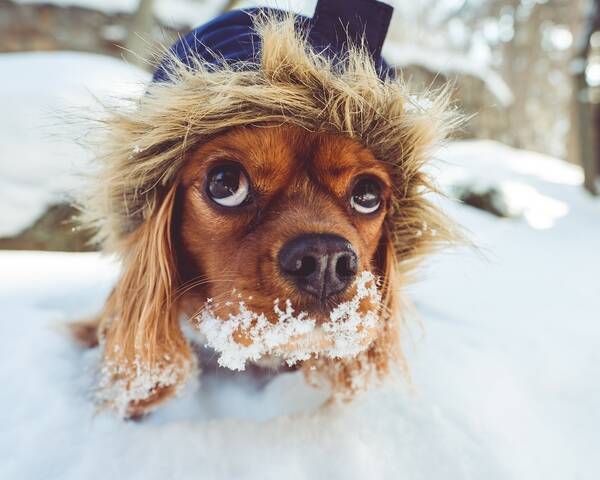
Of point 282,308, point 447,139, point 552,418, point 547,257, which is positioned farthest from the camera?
point 547,257

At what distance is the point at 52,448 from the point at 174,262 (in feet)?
1.80

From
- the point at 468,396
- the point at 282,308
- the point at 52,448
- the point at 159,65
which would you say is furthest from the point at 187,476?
the point at 159,65

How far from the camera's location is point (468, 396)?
1327 mm

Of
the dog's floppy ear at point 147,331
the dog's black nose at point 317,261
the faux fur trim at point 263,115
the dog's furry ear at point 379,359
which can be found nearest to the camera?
the dog's black nose at point 317,261

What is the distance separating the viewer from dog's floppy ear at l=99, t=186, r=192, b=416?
1.22 meters

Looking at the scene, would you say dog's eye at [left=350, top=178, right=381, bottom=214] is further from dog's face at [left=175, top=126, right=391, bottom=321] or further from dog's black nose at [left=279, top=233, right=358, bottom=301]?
dog's black nose at [left=279, top=233, right=358, bottom=301]

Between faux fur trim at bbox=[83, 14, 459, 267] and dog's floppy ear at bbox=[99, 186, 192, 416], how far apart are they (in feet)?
0.31

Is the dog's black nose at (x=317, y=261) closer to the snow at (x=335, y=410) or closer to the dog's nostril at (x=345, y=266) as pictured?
the dog's nostril at (x=345, y=266)

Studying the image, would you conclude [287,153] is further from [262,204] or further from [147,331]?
[147,331]

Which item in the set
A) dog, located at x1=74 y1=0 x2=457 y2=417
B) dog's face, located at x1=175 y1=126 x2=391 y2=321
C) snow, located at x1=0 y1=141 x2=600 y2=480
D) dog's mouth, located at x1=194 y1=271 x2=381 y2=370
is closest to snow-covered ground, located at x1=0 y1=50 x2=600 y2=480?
snow, located at x1=0 y1=141 x2=600 y2=480

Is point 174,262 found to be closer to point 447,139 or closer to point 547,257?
point 447,139

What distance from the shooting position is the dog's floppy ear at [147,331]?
4.01 ft

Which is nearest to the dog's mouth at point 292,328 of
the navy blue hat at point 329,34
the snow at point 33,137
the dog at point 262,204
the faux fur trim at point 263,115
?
the dog at point 262,204

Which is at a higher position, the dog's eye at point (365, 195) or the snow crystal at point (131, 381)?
the dog's eye at point (365, 195)
